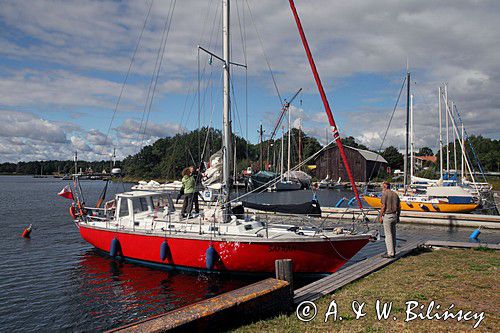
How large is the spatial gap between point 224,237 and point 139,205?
18.3ft

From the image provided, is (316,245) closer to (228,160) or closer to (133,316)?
(228,160)

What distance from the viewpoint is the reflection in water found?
12.0 metres

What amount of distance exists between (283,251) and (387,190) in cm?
391

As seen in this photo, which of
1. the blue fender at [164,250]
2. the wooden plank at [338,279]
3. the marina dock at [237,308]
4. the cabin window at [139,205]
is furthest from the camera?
the cabin window at [139,205]

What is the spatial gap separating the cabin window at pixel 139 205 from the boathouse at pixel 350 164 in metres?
67.8

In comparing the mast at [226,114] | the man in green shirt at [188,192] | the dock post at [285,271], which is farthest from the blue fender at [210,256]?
the dock post at [285,271]

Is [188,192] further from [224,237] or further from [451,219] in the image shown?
[451,219]

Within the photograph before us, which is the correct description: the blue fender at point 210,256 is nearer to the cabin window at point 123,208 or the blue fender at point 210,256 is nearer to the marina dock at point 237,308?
the marina dock at point 237,308

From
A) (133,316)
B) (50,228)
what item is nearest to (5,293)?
(133,316)

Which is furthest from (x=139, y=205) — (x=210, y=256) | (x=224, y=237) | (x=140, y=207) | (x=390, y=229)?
(x=390, y=229)

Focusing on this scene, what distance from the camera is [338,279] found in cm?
980

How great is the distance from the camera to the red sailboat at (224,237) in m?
13.2

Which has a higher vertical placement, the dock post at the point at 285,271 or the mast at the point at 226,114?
the mast at the point at 226,114

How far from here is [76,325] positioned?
36.1ft
